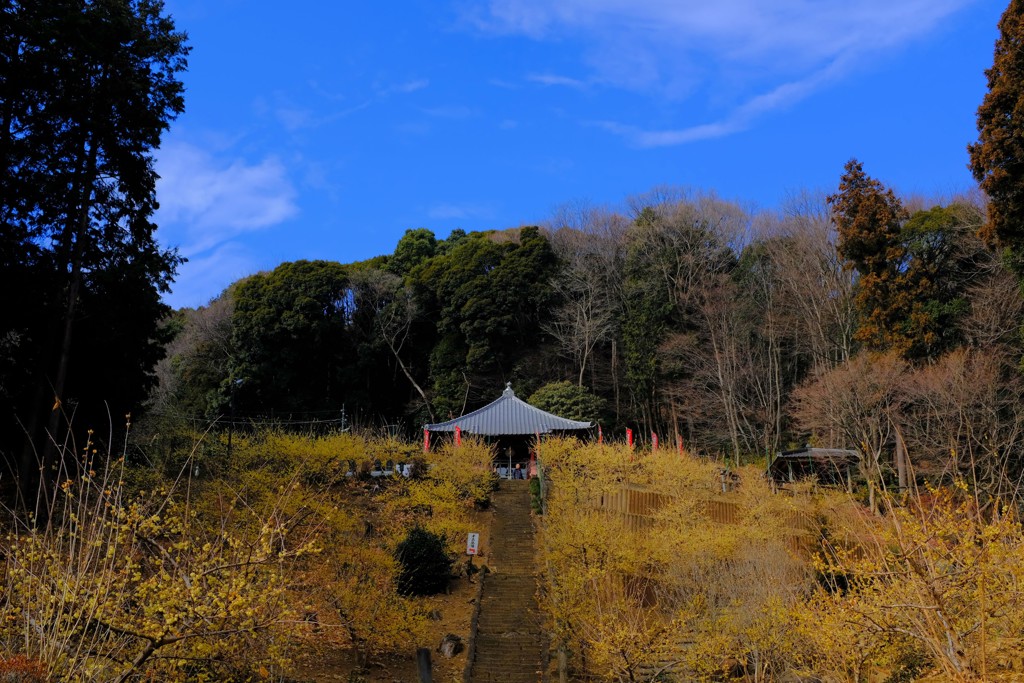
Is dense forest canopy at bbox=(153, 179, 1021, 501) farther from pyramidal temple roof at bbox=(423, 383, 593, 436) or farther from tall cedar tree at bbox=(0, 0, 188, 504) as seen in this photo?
tall cedar tree at bbox=(0, 0, 188, 504)

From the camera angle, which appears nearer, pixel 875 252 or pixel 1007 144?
pixel 1007 144

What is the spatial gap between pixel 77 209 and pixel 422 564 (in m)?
11.4

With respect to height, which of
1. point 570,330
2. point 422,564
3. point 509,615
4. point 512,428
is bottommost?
point 509,615

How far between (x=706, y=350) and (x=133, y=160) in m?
22.9

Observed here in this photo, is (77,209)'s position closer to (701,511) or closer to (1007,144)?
(701,511)

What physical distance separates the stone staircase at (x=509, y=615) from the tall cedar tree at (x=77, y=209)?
9.31 m

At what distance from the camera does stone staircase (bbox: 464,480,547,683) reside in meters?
16.1

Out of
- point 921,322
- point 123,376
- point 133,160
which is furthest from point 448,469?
point 921,322

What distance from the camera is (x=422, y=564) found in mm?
20016

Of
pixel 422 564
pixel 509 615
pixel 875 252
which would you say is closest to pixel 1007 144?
pixel 875 252

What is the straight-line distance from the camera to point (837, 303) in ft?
99.0

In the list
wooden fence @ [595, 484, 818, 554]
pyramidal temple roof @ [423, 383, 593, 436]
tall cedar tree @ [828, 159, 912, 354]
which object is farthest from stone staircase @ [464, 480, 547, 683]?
Result: tall cedar tree @ [828, 159, 912, 354]

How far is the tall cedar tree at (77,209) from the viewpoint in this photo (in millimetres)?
16016

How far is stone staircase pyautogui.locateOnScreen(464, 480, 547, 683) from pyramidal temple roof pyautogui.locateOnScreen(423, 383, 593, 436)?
5804 mm
